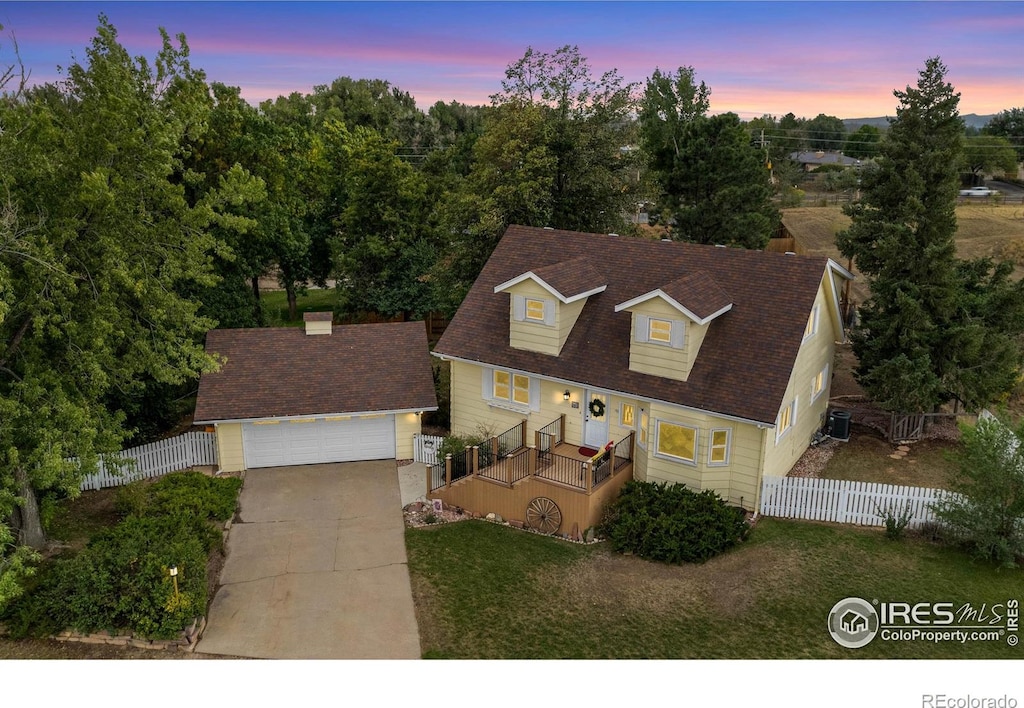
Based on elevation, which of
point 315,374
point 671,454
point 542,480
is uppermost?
point 315,374

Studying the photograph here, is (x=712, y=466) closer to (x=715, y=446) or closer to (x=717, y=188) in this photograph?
(x=715, y=446)

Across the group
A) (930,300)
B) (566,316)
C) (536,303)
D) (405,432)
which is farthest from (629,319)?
(930,300)

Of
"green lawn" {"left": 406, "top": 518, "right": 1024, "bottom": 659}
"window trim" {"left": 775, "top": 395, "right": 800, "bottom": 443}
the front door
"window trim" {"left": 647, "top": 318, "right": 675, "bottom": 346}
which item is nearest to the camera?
"green lawn" {"left": 406, "top": 518, "right": 1024, "bottom": 659}

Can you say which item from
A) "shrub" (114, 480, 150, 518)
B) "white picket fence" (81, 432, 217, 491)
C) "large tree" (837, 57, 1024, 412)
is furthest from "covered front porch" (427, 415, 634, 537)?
"large tree" (837, 57, 1024, 412)

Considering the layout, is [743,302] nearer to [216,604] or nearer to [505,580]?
[505,580]

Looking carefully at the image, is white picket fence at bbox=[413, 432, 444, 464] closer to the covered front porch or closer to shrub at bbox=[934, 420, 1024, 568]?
the covered front porch

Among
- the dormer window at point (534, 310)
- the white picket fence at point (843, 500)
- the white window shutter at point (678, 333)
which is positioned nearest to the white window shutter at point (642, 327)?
the white window shutter at point (678, 333)

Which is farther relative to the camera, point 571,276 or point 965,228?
point 965,228
